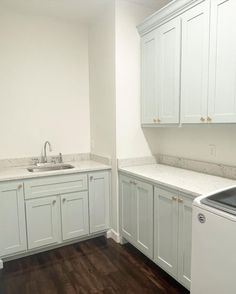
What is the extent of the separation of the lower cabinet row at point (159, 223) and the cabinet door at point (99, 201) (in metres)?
0.24

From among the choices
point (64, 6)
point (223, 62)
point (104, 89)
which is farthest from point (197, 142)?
point (64, 6)

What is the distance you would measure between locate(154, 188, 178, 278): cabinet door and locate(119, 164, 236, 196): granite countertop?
0.34ft

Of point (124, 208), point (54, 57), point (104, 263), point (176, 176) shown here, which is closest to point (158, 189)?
point (176, 176)

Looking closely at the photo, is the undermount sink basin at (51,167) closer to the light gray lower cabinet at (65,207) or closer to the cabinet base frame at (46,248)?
the light gray lower cabinet at (65,207)

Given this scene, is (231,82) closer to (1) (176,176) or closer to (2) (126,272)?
(1) (176,176)

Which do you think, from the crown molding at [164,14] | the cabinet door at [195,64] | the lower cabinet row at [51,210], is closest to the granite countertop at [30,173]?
the lower cabinet row at [51,210]

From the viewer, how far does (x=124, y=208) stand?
279cm

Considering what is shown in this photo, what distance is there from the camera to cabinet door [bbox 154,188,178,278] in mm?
2035

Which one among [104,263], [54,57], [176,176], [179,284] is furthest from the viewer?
[54,57]

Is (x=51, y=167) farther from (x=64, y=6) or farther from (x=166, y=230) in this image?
(x=64, y=6)

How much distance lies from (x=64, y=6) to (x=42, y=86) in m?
0.96

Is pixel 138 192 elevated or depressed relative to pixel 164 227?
elevated

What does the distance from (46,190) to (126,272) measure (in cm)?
116

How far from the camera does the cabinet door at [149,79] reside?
264cm
